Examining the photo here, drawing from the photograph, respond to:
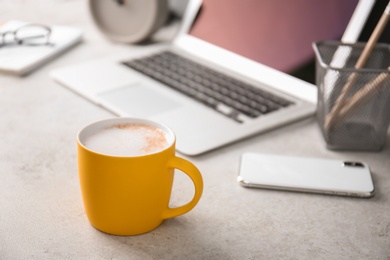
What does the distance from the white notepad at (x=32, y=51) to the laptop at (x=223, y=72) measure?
0.22 feet

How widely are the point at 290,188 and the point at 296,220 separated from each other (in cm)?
7

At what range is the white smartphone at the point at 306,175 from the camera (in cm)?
75

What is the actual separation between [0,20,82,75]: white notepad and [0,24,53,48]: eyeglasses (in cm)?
1

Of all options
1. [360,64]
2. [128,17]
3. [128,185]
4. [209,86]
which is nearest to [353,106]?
[360,64]

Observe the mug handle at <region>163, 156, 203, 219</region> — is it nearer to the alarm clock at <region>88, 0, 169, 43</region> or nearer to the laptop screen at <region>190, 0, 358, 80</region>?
the laptop screen at <region>190, 0, 358, 80</region>

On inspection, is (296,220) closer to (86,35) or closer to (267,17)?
(267,17)

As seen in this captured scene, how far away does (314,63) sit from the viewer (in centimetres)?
103

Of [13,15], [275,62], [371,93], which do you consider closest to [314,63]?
[275,62]

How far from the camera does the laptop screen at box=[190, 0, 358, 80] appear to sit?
3.40 ft

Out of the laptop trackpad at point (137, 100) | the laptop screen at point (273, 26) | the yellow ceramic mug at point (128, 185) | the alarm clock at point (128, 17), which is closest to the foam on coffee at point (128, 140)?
the yellow ceramic mug at point (128, 185)

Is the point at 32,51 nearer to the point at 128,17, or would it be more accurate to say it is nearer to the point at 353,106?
the point at 128,17

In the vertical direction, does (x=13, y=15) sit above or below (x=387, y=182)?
below

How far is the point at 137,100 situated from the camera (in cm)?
100

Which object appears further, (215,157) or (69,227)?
(215,157)
